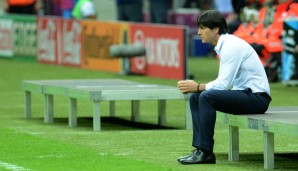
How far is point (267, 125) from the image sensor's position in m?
10.5

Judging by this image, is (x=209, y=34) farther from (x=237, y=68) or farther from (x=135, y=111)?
(x=135, y=111)

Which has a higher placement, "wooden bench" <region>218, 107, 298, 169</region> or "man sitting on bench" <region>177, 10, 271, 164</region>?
"man sitting on bench" <region>177, 10, 271, 164</region>

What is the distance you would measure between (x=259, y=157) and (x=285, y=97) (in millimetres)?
7574

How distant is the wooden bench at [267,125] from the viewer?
10.3 m

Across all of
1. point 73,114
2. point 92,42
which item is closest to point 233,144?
point 73,114

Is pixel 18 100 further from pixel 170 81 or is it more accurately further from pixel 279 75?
pixel 279 75

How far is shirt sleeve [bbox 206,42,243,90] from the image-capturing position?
1075 centimetres

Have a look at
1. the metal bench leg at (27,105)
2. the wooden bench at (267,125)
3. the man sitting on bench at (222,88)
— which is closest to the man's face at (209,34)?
the man sitting on bench at (222,88)

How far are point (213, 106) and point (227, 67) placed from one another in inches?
15.1

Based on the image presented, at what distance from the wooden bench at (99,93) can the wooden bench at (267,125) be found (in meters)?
2.68

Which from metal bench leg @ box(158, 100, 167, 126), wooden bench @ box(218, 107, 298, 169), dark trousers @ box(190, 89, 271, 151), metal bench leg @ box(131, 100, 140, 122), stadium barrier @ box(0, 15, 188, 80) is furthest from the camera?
stadium barrier @ box(0, 15, 188, 80)

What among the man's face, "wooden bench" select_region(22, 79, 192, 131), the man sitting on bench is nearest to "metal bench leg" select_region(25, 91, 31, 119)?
"wooden bench" select_region(22, 79, 192, 131)

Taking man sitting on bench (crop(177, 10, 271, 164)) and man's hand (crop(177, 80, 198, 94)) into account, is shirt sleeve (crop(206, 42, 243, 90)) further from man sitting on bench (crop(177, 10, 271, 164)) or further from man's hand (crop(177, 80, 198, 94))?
man's hand (crop(177, 80, 198, 94))

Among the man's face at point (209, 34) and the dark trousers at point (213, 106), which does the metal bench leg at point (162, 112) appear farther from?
the man's face at point (209, 34)
